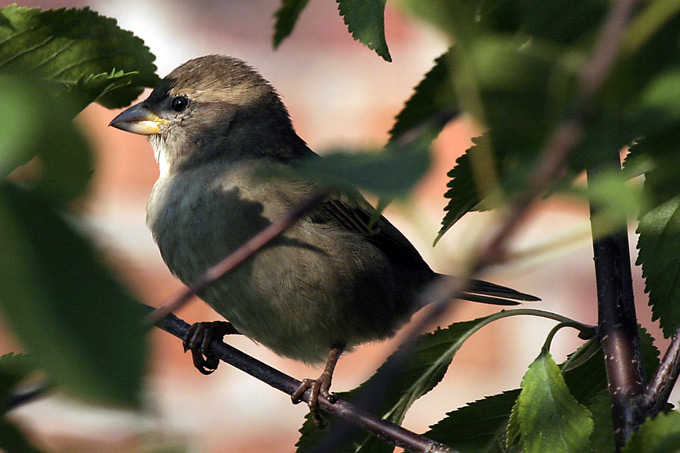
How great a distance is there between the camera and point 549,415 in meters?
0.49

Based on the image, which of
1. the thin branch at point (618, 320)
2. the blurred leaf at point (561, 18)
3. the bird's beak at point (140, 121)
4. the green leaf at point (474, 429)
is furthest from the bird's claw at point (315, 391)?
the blurred leaf at point (561, 18)

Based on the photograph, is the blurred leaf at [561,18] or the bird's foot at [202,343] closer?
the blurred leaf at [561,18]

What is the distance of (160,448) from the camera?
0.22 meters

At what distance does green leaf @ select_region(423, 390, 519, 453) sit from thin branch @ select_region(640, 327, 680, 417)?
115 millimetres

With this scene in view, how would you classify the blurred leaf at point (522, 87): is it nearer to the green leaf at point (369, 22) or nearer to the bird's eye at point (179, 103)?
the green leaf at point (369, 22)

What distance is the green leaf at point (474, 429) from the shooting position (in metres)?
0.58

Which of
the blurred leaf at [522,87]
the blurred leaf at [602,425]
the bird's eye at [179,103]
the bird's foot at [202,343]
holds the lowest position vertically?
the blurred leaf at [522,87]

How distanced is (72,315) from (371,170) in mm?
71

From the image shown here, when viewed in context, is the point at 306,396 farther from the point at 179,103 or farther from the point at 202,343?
the point at 179,103

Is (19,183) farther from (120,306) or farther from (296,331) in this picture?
(296,331)

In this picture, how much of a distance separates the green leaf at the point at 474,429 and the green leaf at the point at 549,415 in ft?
0.20

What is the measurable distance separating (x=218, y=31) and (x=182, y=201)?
53 cm

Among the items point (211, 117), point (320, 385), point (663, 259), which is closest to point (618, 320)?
point (663, 259)

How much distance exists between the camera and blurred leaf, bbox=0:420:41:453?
251mm
